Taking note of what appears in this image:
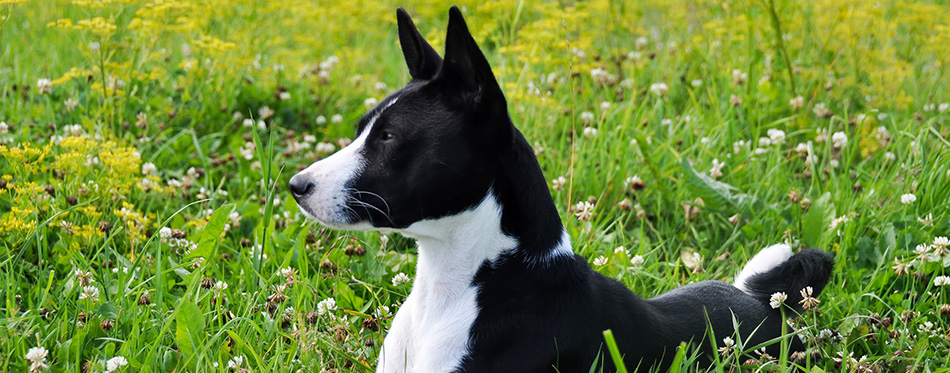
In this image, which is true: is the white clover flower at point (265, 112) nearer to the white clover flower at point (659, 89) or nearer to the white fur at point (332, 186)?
the white clover flower at point (659, 89)

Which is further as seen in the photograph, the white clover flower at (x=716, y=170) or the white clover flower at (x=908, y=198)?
the white clover flower at (x=716, y=170)

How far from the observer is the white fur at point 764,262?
341 cm

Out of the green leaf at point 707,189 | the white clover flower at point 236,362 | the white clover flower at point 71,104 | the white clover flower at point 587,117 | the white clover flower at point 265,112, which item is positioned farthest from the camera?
the white clover flower at point 265,112

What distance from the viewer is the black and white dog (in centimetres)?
261

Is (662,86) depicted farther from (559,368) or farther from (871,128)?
(559,368)

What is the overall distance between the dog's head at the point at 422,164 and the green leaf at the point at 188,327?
2.26 ft

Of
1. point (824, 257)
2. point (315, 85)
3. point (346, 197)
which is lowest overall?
point (315, 85)

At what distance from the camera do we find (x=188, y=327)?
306 cm

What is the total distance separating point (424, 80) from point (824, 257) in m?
1.66

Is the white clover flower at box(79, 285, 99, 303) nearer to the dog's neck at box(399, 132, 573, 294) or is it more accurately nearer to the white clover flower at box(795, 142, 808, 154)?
the dog's neck at box(399, 132, 573, 294)

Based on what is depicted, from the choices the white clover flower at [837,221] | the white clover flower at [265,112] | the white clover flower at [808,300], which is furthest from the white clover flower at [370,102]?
the white clover flower at [808,300]

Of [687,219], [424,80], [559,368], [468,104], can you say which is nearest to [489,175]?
[468,104]

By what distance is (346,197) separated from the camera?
2639 millimetres

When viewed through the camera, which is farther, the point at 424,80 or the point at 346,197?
the point at 424,80
